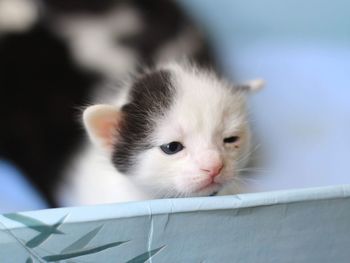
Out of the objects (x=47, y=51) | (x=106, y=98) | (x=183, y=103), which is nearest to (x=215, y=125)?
(x=183, y=103)

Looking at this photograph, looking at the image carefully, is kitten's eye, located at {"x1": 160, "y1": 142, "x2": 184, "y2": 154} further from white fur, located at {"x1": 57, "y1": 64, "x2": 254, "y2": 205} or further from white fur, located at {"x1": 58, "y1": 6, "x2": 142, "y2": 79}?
white fur, located at {"x1": 58, "y1": 6, "x2": 142, "y2": 79}

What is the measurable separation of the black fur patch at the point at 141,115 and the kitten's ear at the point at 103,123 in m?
0.01

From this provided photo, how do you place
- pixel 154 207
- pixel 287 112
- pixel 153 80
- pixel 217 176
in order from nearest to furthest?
pixel 154 207 → pixel 217 176 → pixel 153 80 → pixel 287 112

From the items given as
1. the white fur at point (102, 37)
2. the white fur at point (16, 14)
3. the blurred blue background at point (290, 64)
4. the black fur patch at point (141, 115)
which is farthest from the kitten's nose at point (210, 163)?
the white fur at point (16, 14)

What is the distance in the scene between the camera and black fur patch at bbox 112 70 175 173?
91cm

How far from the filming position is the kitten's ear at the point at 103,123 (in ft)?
2.97

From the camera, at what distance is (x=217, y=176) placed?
33.0 inches


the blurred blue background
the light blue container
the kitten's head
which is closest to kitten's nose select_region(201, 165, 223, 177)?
the kitten's head

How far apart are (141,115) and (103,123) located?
7 cm

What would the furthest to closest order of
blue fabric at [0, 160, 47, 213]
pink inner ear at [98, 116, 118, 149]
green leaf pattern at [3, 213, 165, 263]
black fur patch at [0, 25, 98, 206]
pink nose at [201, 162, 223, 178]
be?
black fur patch at [0, 25, 98, 206]
blue fabric at [0, 160, 47, 213]
pink inner ear at [98, 116, 118, 149]
pink nose at [201, 162, 223, 178]
green leaf pattern at [3, 213, 165, 263]

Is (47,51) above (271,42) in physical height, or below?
above

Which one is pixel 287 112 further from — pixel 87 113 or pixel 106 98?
pixel 87 113

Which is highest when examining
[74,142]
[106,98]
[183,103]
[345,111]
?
[183,103]

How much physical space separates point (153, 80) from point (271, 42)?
0.61 metres
